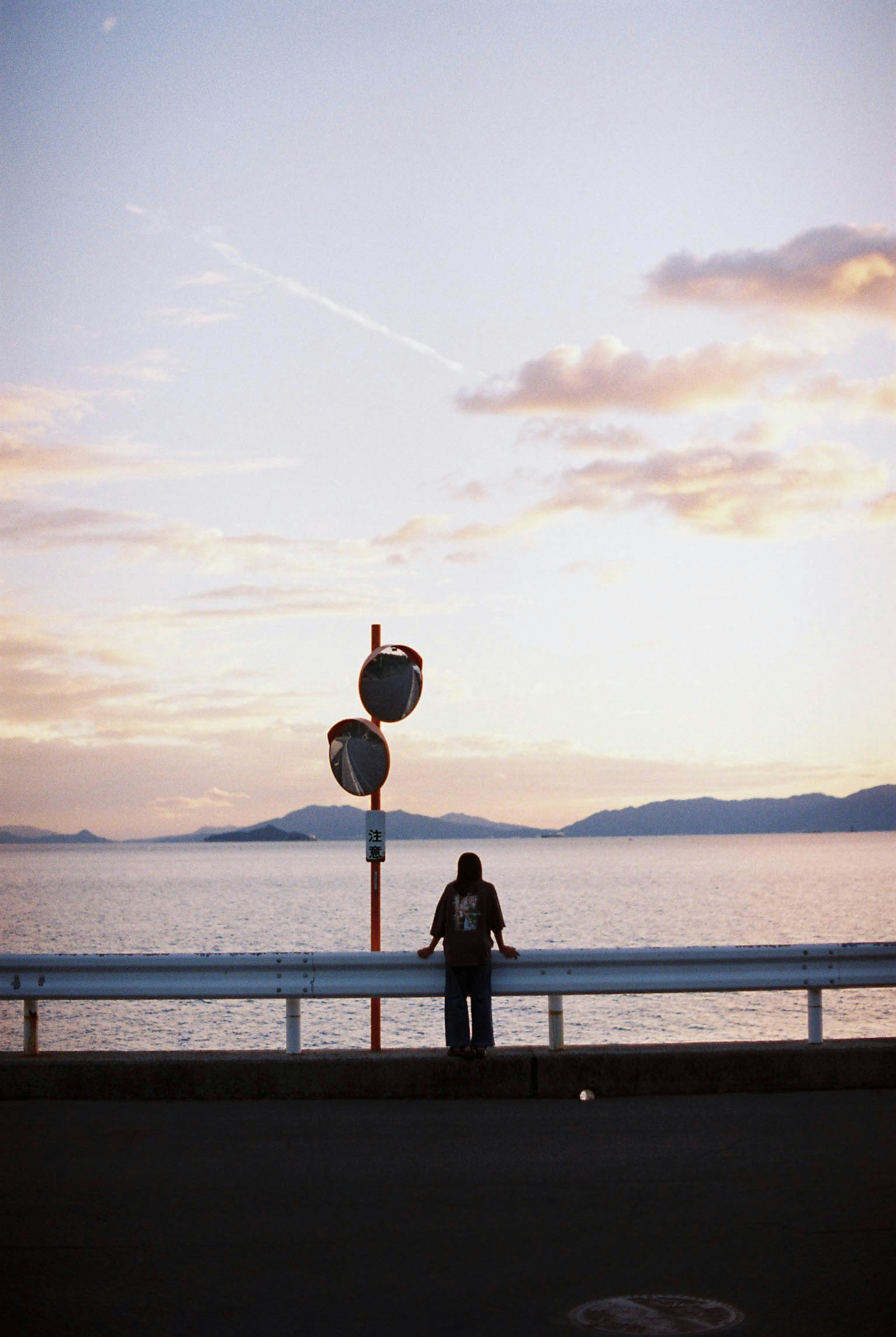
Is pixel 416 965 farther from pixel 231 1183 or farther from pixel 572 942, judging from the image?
pixel 572 942

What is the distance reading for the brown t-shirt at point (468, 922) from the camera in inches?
374

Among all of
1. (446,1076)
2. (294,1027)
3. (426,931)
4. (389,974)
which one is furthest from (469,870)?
(426,931)

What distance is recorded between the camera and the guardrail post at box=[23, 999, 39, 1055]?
9.83 meters

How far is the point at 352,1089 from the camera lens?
9.41 meters

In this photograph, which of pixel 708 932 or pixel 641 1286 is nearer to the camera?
pixel 641 1286

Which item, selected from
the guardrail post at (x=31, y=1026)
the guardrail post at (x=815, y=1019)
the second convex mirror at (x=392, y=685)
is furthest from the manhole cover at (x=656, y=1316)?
the second convex mirror at (x=392, y=685)

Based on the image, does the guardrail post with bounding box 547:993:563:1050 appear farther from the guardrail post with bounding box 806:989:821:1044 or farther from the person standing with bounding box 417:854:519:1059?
the guardrail post with bounding box 806:989:821:1044

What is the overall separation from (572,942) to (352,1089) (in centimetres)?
4162

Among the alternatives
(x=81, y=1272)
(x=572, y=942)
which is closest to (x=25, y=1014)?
(x=81, y=1272)

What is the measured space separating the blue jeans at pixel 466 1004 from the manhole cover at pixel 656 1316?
444 cm

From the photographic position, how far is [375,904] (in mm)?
10250

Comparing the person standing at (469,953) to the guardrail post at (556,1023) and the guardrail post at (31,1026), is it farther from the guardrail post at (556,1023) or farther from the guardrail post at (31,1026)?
the guardrail post at (31,1026)

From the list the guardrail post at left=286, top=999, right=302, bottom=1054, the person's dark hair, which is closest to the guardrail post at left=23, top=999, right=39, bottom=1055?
the guardrail post at left=286, top=999, right=302, bottom=1054

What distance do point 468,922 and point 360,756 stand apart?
1.94 meters
